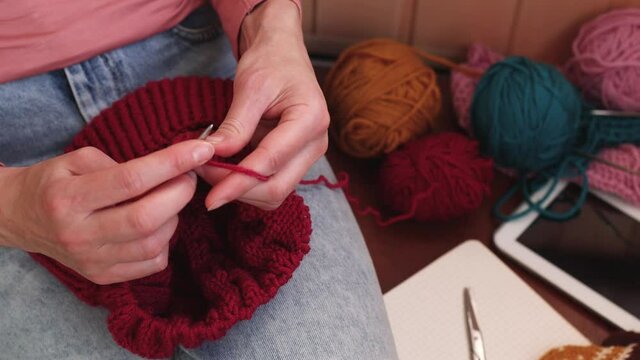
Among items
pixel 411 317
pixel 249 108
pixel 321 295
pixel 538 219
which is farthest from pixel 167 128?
pixel 538 219

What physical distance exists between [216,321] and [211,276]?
63mm

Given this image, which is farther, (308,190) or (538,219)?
(538,219)

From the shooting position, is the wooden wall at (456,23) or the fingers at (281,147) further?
the wooden wall at (456,23)

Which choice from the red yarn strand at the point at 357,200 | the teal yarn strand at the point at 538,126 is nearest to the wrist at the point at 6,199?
the red yarn strand at the point at 357,200

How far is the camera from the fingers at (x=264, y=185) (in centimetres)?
A: 49

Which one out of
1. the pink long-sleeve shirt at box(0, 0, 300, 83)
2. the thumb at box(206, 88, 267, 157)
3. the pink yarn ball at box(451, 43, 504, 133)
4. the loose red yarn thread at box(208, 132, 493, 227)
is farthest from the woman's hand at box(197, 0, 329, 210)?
the pink yarn ball at box(451, 43, 504, 133)

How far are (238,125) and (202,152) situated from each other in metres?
0.08

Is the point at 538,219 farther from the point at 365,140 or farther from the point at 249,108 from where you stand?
the point at 249,108

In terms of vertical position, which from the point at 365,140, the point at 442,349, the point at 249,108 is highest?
the point at 249,108

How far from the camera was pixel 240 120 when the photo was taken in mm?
537

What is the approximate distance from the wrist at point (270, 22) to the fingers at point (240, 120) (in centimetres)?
9

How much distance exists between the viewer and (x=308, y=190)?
0.71 m

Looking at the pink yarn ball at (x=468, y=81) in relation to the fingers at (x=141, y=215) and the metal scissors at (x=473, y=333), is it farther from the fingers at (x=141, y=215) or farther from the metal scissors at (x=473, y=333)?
the fingers at (x=141, y=215)

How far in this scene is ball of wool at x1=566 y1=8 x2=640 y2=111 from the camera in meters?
1.00
